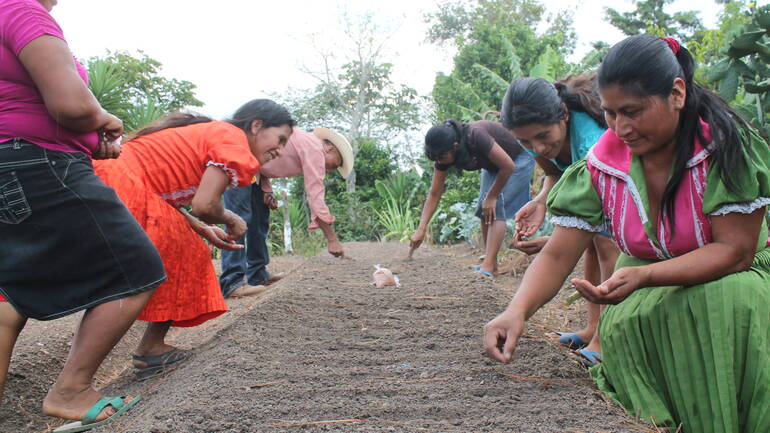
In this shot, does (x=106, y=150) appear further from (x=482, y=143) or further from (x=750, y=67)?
(x=750, y=67)

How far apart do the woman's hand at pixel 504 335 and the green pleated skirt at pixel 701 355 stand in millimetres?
404

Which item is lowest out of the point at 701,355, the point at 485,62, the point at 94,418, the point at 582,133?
the point at 94,418

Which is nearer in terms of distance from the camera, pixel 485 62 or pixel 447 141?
pixel 447 141

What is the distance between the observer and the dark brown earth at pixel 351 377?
153 centimetres

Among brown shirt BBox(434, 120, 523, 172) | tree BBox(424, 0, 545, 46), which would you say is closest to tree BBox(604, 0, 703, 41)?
tree BBox(424, 0, 545, 46)

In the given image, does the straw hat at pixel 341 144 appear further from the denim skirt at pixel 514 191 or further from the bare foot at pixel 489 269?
the bare foot at pixel 489 269

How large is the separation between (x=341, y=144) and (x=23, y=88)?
3.59 meters

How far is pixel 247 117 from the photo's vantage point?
279cm

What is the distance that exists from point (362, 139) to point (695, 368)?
13.9 meters

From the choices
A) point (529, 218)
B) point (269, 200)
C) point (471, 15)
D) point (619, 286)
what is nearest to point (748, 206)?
point (619, 286)

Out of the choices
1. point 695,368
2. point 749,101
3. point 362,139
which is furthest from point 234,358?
point 362,139

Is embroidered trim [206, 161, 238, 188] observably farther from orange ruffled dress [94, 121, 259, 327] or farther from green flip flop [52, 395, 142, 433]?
green flip flop [52, 395, 142, 433]

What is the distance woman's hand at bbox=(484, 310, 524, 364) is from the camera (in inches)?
56.4

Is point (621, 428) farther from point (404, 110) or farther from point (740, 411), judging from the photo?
point (404, 110)
